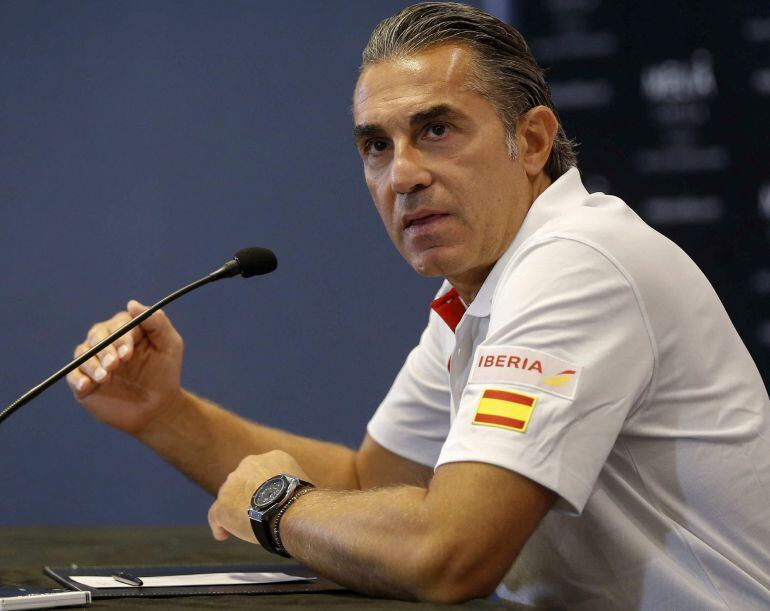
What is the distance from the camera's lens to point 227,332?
10.7 feet

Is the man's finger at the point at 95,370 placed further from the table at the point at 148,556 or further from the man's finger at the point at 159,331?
the table at the point at 148,556

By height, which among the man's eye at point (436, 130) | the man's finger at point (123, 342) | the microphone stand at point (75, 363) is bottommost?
the microphone stand at point (75, 363)

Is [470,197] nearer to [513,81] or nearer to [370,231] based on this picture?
[513,81]

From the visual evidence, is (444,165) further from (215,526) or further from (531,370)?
(215,526)

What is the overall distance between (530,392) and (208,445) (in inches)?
41.9

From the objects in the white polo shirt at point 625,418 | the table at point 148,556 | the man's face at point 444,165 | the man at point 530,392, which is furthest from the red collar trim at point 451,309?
Result: the table at point 148,556

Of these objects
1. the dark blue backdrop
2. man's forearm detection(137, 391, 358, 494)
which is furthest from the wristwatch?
the dark blue backdrop

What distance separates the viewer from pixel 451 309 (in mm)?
1861

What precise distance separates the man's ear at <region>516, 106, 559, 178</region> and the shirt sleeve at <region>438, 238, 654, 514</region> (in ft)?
1.29

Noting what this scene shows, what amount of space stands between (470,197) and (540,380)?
0.46 meters

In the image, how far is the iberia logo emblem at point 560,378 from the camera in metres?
1.27

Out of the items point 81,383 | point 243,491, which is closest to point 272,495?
point 243,491

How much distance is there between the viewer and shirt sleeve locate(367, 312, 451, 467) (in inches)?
84.4

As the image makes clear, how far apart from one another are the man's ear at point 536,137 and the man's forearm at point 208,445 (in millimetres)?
802
